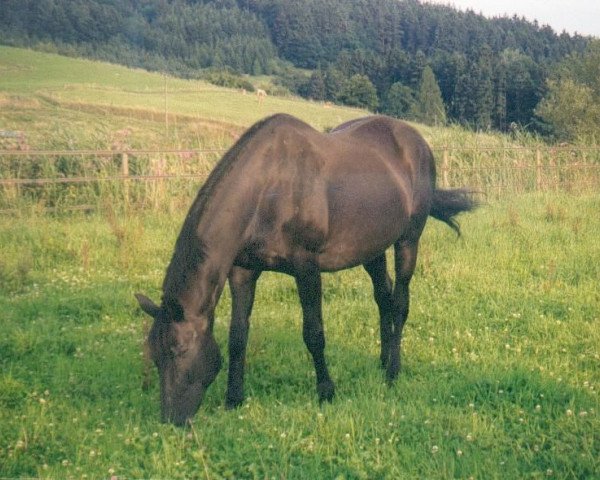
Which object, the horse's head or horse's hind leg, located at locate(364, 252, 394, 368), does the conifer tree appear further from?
the horse's head

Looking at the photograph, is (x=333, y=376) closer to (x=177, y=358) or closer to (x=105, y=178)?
(x=177, y=358)

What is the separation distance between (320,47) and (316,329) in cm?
4283

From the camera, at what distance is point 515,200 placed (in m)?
15.2

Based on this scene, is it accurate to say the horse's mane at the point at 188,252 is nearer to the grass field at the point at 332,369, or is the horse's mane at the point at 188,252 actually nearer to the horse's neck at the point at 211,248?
the horse's neck at the point at 211,248

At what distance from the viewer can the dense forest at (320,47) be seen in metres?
40.7

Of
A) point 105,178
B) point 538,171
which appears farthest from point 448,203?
point 538,171

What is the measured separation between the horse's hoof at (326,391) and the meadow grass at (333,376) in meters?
→ 0.08

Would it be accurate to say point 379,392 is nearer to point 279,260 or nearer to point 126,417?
point 279,260

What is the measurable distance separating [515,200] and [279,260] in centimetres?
1212

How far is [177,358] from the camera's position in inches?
150

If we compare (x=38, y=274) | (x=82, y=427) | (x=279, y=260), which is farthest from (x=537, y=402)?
(x=38, y=274)

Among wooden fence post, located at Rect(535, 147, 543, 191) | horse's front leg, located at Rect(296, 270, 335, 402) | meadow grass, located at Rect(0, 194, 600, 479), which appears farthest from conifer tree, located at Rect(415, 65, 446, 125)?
horse's front leg, located at Rect(296, 270, 335, 402)

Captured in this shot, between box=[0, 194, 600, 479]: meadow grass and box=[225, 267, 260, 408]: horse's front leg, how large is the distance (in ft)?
0.48

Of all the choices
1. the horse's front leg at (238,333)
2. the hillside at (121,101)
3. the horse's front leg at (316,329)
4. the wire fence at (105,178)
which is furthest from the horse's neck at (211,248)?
the hillside at (121,101)
